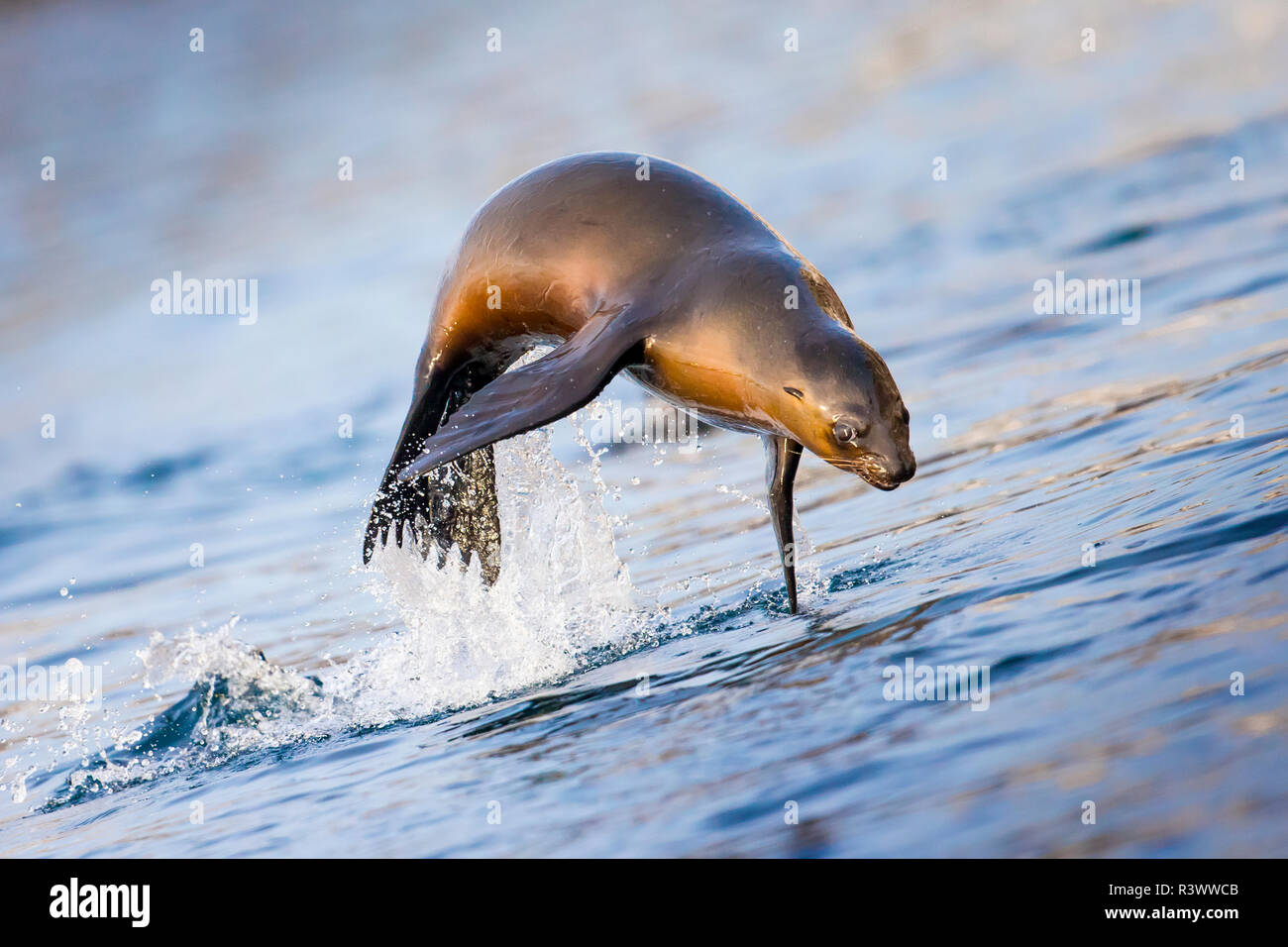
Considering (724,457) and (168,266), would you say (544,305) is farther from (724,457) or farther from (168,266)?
(168,266)

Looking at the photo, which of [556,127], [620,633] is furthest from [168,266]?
[620,633]

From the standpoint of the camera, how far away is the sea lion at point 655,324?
5.65 meters

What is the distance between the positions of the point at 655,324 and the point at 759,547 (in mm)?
3117

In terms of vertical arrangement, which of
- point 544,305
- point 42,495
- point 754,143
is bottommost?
point 42,495

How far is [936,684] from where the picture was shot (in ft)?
15.6

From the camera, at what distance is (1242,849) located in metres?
3.09

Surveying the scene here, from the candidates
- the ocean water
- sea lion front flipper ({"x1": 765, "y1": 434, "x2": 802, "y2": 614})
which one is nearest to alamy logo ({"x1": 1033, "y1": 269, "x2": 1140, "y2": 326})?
the ocean water

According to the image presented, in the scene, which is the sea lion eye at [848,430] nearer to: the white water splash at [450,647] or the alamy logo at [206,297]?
the white water splash at [450,647]

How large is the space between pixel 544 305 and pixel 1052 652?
2812mm

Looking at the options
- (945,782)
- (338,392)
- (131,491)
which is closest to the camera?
(945,782)

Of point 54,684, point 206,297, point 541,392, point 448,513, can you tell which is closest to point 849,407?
point 541,392

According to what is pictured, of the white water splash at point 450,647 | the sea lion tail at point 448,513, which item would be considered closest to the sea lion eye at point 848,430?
the white water splash at point 450,647
